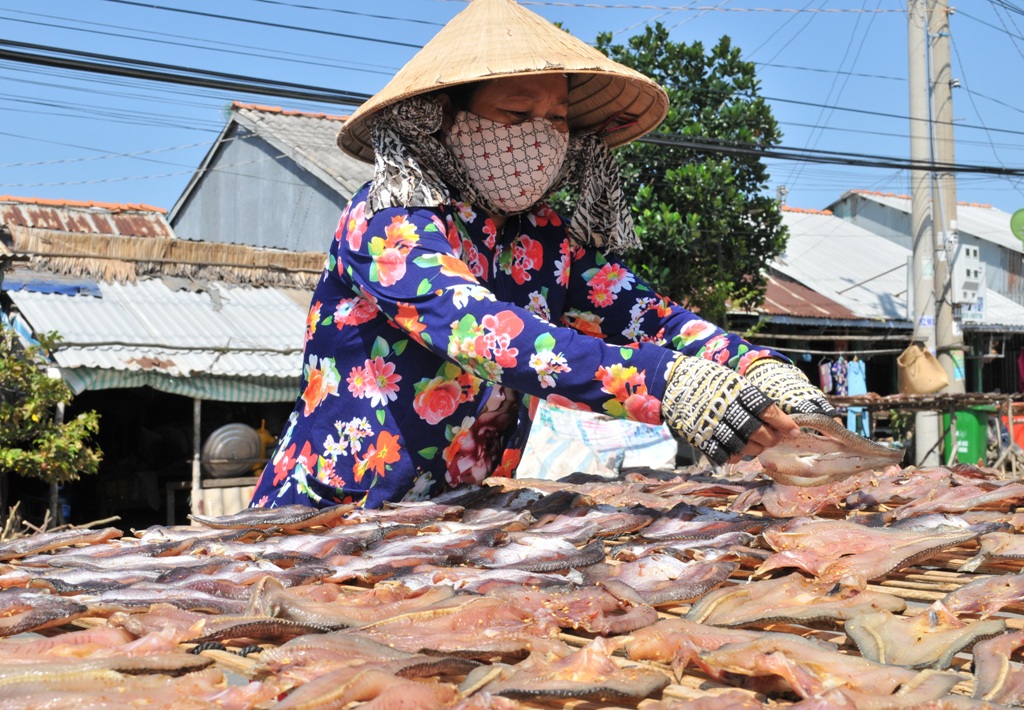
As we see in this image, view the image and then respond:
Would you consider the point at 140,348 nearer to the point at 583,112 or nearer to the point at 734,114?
the point at 734,114

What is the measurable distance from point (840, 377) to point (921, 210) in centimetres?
367

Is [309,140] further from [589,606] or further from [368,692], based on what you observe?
[368,692]

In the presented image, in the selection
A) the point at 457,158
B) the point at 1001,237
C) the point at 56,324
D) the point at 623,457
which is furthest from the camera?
the point at 1001,237

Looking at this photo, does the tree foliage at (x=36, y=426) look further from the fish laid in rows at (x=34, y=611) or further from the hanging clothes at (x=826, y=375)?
the hanging clothes at (x=826, y=375)

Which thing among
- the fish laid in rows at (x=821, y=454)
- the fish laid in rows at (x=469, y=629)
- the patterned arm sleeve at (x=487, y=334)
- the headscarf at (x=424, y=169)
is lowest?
the fish laid in rows at (x=469, y=629)

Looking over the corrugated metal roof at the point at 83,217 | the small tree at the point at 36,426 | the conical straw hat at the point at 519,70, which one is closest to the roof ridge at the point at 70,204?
the corrugated metal roof at the point at 83,217

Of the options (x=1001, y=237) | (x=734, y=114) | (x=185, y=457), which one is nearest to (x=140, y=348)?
(x=185, y=457)

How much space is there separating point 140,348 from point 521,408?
28.4 ft

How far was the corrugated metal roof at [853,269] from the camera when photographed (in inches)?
769

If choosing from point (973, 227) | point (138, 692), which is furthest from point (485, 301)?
point (973, 227)

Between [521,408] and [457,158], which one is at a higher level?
[457,158]

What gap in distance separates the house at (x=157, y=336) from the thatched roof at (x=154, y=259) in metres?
0.01

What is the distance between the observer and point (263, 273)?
13.4 m

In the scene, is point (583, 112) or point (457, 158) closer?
point (457, 158)
